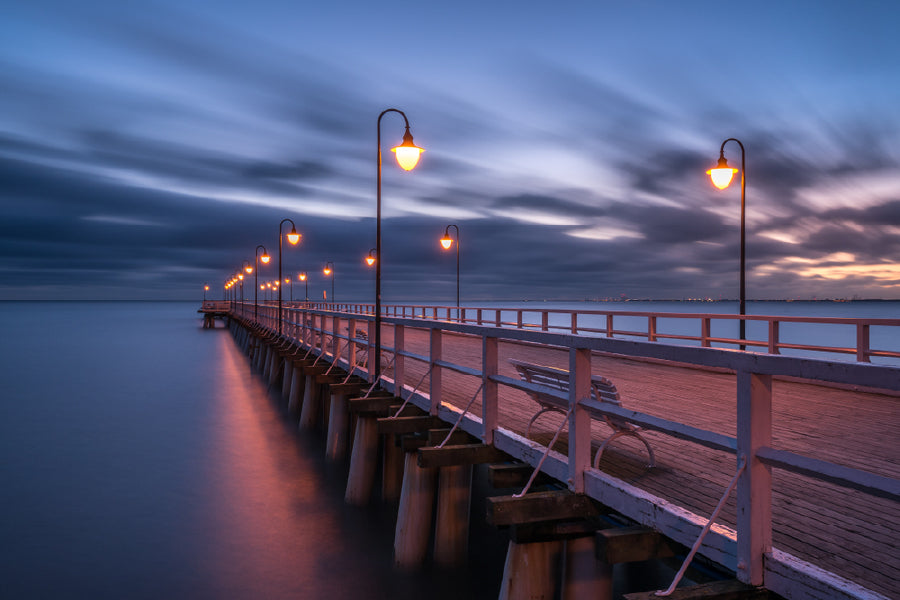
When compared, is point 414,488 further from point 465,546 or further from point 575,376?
point 575,376

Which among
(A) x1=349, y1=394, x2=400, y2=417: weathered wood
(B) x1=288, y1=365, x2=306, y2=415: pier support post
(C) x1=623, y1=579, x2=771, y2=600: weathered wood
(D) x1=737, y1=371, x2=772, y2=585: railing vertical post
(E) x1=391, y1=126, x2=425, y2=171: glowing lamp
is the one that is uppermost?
(E) x1=391, y1=126, x2=425, y2=171: glowing lamp

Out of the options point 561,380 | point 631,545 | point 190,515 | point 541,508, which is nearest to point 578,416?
point 541,508

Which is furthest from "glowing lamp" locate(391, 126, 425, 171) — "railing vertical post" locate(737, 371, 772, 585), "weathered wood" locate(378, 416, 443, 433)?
"railing vertical post" locate(737, 371, 772, 585)

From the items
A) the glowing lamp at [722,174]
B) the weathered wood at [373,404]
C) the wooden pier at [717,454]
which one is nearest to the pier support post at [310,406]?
the wooden pier at [717,454]

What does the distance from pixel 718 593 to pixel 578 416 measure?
5.40 ft

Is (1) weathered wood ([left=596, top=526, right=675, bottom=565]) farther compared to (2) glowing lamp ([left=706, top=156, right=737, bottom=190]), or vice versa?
(2) glowing lamp ([left=706, top=156, right=737, bottom=190])

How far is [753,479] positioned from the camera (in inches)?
127

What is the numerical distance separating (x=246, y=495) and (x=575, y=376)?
12.6 metres

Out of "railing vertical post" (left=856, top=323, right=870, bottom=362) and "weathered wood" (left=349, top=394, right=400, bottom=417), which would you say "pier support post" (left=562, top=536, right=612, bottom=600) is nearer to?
"weathered wood" (left=349, top=394, right=400, bottom=417)

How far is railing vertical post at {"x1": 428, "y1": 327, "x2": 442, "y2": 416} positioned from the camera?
25.0 feet

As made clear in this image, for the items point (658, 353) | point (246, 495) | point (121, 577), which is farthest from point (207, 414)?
point (658, 353)

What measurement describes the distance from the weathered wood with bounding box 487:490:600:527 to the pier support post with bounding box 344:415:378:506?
6.72 m

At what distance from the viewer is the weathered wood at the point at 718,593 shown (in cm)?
325

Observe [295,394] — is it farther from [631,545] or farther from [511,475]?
[631,545]
